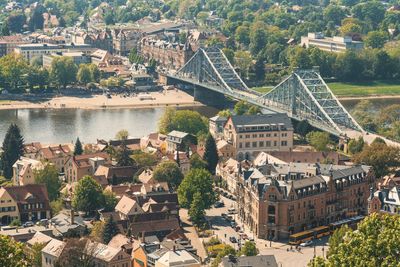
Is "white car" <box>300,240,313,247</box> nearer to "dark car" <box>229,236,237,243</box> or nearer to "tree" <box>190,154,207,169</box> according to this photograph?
"dark car" <box>229,236,237,243</box>

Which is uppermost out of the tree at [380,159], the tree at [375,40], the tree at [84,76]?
the tree at [375,40]

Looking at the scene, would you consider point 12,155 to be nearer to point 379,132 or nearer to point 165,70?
point 379,132

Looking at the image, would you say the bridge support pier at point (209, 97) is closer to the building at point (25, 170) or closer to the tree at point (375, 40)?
the tree at point (375, 40)

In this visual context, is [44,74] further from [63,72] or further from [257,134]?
[257,134]

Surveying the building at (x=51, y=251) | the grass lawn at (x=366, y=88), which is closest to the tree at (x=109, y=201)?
the building at (x=51, y=251)

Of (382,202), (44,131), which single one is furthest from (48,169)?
(44,131)

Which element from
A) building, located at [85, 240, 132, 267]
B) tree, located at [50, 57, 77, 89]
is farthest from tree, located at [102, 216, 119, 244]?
tree, located at [50, 57, 77, 89]
